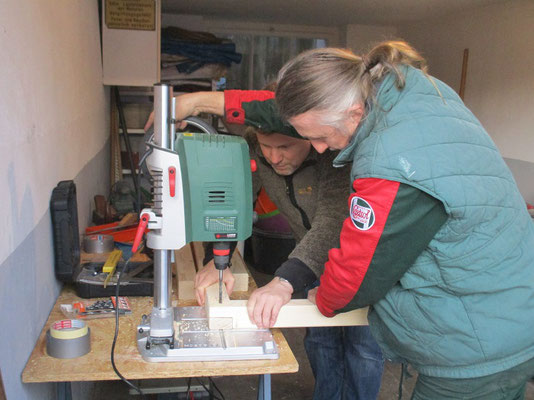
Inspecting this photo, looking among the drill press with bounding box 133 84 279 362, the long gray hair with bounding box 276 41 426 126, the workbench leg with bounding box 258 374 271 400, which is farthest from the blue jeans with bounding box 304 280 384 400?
the long gray hair with bounding box 276 41 426 126

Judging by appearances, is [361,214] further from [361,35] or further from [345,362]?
[361,35]

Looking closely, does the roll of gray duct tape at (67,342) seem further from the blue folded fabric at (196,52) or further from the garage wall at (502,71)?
the blue folded fabric at (196,52)

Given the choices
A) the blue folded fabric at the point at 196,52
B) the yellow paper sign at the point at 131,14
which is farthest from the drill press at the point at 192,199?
the blue folded fabric at the point at 196,52

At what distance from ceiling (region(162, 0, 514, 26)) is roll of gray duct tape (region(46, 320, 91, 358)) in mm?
3577

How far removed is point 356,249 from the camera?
109cm

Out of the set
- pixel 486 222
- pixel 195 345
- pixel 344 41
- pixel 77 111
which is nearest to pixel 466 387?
pixel 486 222

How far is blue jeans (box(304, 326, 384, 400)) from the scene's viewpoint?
1911mm

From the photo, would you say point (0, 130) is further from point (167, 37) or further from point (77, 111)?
point (167, 37)

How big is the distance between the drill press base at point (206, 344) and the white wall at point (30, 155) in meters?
0.28

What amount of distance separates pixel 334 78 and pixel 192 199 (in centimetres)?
41

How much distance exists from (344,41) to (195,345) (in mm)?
4768

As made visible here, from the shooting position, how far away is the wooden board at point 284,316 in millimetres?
1329

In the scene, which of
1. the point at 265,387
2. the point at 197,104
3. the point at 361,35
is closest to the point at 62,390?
the point at 265,387

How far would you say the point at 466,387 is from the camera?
1146 mm
